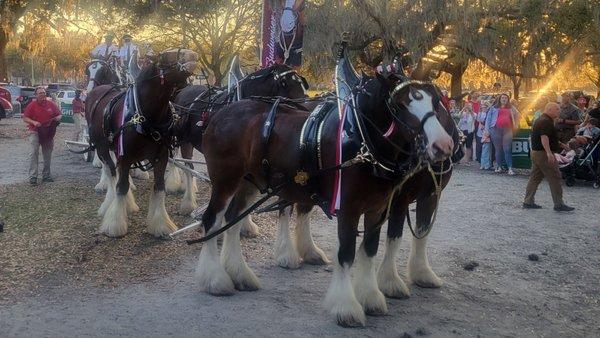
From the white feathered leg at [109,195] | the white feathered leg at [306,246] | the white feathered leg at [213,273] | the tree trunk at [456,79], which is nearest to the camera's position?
the white feathered leg at [213,273]

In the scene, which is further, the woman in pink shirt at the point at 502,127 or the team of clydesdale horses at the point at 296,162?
the woman in pink shirt at the point at 502,127

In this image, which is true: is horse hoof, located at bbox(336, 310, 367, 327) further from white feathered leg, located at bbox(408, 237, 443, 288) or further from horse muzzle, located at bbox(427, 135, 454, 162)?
horse muzzle, located at bbox(427, 135, 454, 162)

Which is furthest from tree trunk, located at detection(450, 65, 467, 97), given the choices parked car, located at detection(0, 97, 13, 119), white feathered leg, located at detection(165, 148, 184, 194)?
white feathered leg, located at detection(165, 148, 184, 194)

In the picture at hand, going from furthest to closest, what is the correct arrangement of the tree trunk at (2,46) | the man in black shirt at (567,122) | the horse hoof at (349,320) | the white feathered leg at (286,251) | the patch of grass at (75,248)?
the tree trunk at (2,46) → the man in black shirt at (567,122) → the white feathered leg at (286,251) → the patch of grass at (75,248) → the horse hoof at (349,320)

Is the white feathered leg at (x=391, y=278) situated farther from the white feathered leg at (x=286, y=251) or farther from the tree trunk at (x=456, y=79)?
the tree trunk at (x=456, y=79)

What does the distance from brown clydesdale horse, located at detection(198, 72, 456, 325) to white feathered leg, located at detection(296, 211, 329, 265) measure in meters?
0.96

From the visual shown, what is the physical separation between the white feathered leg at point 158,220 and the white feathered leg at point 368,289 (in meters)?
3.23

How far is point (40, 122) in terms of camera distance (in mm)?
12141

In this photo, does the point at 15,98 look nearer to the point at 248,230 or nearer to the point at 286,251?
the point at 248,230

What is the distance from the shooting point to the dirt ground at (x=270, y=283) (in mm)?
5203

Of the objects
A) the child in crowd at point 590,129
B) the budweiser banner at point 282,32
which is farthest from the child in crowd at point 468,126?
the budweiser banner at point 282,32

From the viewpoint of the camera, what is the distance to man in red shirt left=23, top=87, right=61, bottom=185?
39.5 feet

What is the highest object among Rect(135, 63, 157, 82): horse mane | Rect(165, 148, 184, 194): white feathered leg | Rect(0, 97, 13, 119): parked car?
Rect(135, 63, 157, 82): horse mane

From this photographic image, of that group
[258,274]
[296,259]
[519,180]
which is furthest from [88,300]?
[519,180]
